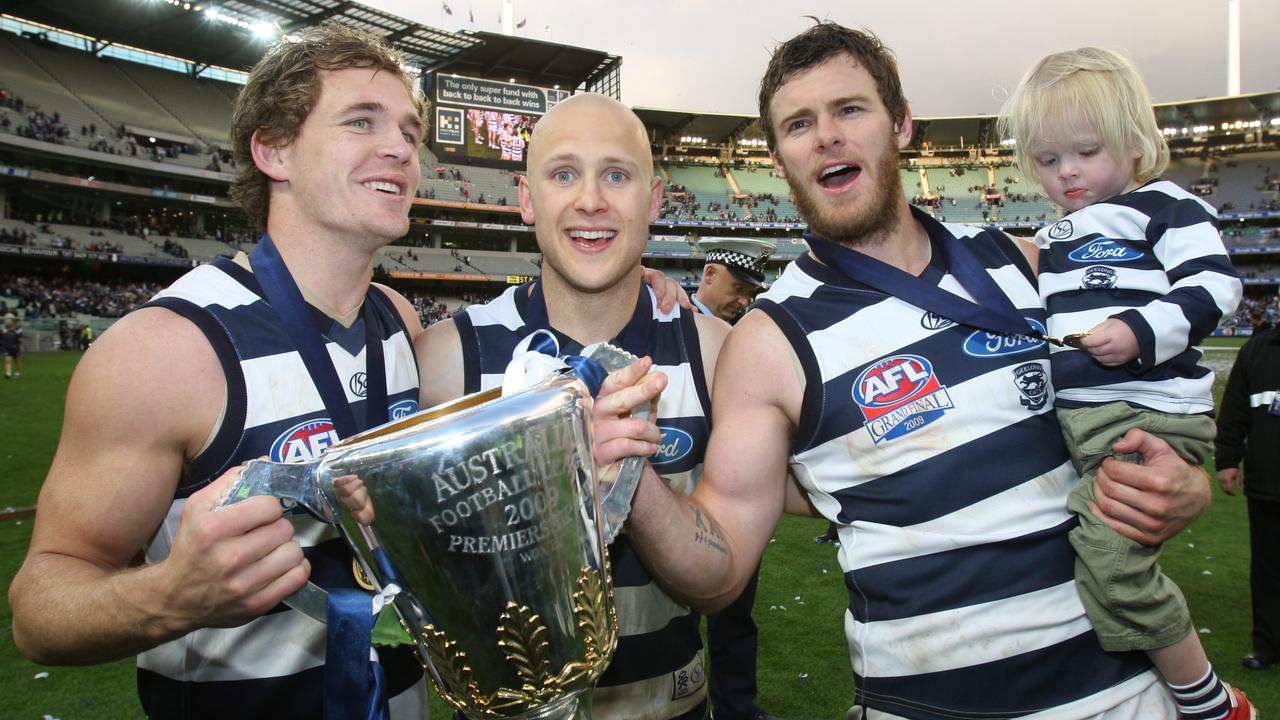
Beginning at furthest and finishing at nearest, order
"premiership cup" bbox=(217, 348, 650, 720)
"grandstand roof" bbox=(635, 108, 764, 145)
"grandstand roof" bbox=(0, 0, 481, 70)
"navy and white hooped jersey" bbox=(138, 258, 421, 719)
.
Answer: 1. "grandstand roof" bbox=(635, 108, 764, 145)
2. "grandstand roof" bbox=(0, 0, 481, 70)
3. "navy and white hooped jersey" bbox=(138, 258, 421, 719)
4. "premiership cup" bbox=(217, 348, 650, 720)

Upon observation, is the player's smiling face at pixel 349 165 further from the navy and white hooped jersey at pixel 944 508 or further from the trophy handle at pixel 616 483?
the navy and white hooped jersey at pixel 944 508

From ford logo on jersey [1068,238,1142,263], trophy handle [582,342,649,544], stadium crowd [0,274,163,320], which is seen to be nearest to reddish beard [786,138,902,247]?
ford logo on jersey [1068,238,1142,263]

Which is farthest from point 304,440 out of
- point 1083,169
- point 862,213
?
point 1083,169

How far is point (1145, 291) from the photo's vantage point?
6.44 ft

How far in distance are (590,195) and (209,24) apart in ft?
132

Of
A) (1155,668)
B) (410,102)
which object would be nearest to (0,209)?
(410,102)

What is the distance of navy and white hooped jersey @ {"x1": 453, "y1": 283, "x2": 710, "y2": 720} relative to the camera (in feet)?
6.36

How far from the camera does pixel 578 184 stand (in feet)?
6.60

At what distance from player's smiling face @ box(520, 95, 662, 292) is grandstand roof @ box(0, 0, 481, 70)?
109ft

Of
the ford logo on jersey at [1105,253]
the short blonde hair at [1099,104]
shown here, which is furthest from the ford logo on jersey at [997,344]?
the short blonde hair at [1099,104]

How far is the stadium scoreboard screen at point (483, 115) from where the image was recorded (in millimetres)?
37750

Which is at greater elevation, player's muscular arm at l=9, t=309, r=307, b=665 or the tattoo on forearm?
player's muscular arm at l=9, t=309, r=307, b=665

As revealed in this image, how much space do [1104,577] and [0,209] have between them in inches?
1625

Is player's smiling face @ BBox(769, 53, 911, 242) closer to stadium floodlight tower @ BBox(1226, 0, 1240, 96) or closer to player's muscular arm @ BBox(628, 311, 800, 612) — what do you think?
player's muscular arm @ BBox(628, 311, 800, 612)
